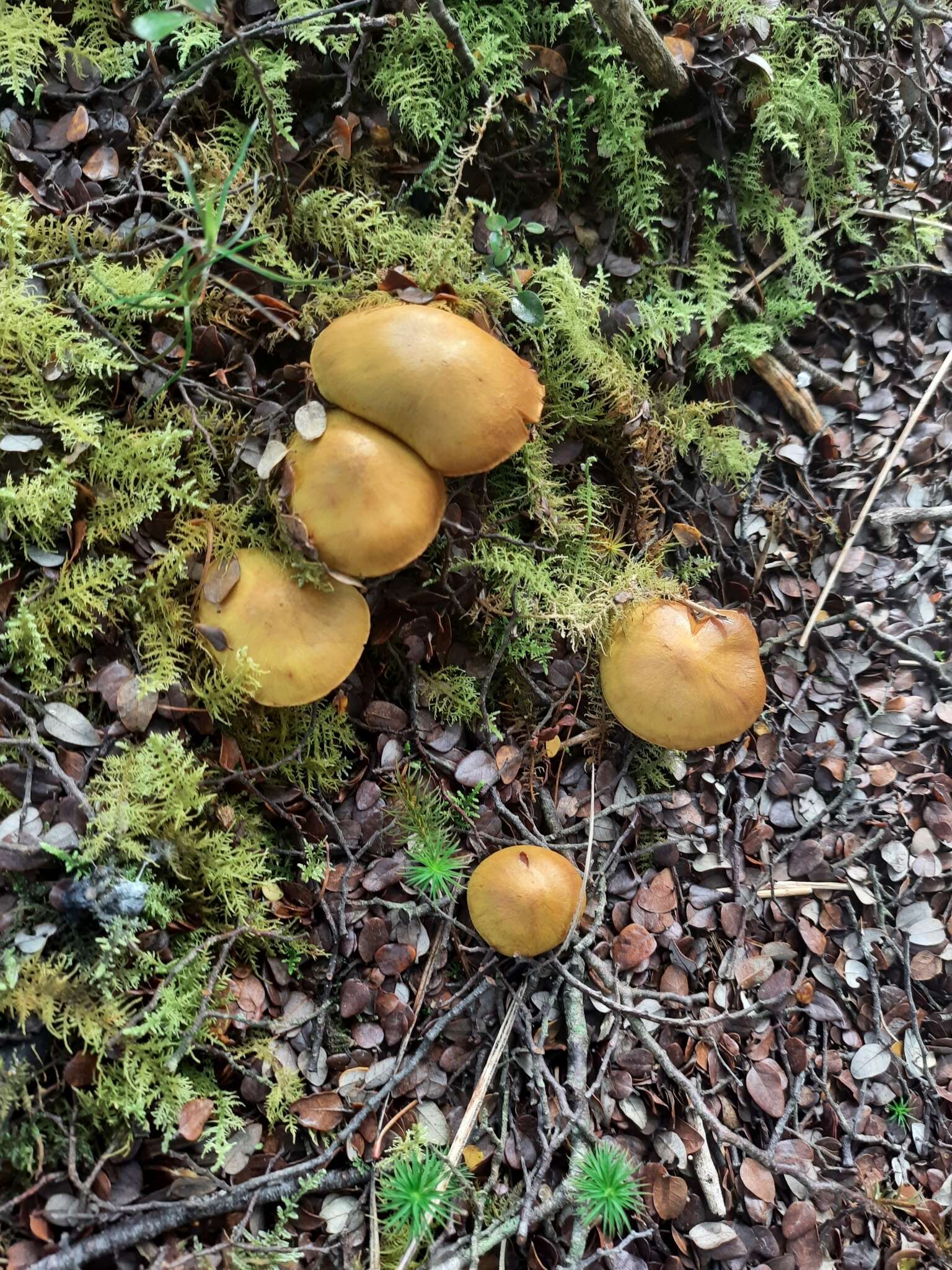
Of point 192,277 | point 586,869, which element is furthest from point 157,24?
point 586,869

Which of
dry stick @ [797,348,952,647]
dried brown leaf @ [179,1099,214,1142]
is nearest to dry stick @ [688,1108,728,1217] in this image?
dried brown leaf @ [179,1099,214,1142]

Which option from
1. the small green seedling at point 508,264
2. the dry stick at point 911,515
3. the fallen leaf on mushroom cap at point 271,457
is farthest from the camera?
the dry stick at point 911,515

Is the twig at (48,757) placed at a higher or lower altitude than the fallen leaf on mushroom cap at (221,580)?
lower

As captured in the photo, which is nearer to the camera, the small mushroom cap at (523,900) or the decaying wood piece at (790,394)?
the small mushroom cap at (523,900)

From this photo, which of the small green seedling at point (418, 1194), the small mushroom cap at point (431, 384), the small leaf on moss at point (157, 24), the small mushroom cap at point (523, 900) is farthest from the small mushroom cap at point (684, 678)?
the small leaf on moss at point (157, 24)

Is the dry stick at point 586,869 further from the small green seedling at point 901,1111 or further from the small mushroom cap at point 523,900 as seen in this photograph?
the small green seedling at point 901,1111

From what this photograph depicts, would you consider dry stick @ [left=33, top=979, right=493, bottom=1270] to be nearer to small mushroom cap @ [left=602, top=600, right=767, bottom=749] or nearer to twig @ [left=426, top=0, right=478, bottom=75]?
small mushroom cap @ [left=602, top=600, right=767, bottom=749]
